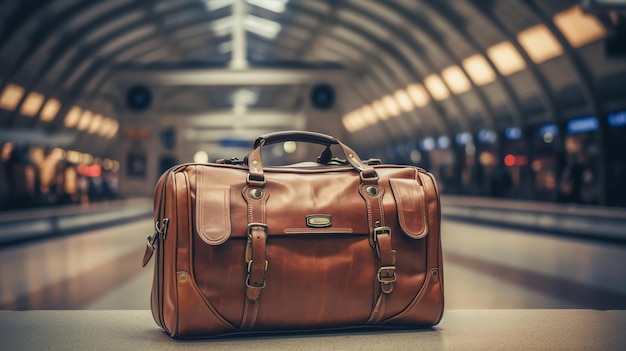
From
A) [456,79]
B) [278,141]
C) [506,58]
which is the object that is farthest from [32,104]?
[278,141]

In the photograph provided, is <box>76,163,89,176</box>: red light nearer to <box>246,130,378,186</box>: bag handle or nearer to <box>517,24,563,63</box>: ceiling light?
<box>517,24,563,63</box>: ceiling light

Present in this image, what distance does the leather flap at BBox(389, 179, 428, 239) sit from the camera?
238cm

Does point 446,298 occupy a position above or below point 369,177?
below

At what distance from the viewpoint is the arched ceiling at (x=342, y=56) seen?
72.9 feet

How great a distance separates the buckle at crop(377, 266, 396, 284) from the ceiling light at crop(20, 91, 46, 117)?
1210 inches

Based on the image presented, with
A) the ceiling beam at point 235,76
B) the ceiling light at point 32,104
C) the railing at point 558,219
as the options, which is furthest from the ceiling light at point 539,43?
the ceiling light at point 32,104

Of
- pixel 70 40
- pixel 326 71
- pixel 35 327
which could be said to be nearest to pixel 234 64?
pixel 326 71

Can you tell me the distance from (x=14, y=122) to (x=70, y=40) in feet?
14.2

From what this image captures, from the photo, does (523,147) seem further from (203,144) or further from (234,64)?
(203,144)

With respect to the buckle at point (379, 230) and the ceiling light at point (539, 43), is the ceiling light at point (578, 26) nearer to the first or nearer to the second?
the ceiling light at point (539, 43)

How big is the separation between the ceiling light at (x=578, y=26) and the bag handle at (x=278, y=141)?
18.0 metres

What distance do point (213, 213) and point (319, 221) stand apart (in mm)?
338

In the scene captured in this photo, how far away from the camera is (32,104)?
104ft

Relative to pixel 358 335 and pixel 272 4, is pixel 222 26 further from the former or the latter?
pixel 358 335
